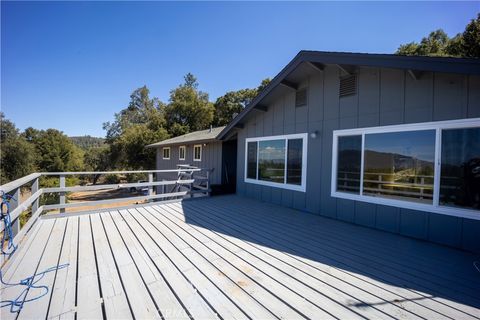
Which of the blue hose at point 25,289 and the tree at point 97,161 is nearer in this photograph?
the blue hose at point 25,289

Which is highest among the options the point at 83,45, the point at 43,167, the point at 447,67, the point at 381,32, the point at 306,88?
the point at 83,45

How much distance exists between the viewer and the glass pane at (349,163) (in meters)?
4.41

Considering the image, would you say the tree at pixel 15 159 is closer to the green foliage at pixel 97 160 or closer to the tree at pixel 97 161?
the tree at pixel 97 161

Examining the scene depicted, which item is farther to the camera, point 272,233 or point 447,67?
point 272,233

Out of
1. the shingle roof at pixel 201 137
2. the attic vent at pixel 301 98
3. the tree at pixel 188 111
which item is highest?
the tree at pixel 188 111

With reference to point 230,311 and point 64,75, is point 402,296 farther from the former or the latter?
point 64,75

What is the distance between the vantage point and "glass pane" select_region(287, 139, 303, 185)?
5.56 meters

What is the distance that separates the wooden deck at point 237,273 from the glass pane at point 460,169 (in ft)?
2.66

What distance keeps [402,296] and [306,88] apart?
15.5 ft

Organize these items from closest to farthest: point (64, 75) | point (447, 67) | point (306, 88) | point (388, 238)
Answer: point (447, 67)
point (388, 238)
point (306, 88)
point (64, 75)

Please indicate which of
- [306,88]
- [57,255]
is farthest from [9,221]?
[306,88]

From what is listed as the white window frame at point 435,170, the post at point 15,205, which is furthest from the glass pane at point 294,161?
the post at point 15,205

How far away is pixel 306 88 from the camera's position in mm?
5500

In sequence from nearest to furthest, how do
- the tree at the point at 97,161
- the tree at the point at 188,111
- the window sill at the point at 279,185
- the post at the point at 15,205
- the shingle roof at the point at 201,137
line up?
the post at the point at 15,205
the window sill at the point at 279,185
the shingle roof at the point at 201,137
the tree at the point at 188,111
the tree at the point at 97,161
